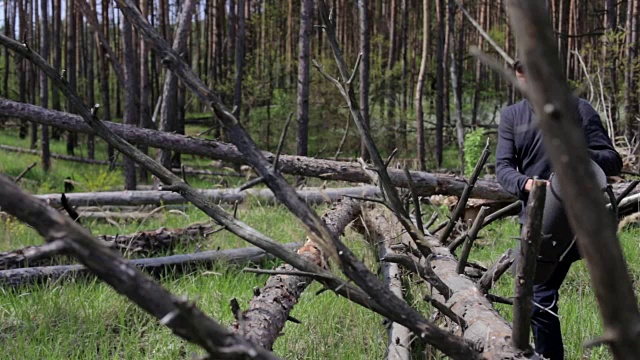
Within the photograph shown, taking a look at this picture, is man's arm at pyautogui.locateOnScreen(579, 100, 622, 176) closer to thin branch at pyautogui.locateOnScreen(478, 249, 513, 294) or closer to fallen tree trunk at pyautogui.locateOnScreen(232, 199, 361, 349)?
thin branch at pyautogui.locateOnScreen(478, 249, 513, 294)

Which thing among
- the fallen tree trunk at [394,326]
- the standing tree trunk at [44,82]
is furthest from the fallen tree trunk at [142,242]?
the standing tree trunk at [44,82]

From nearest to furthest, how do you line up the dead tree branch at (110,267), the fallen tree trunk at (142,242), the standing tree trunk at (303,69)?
the dead tree branch at (110,267)
the fallen tree trunk at (142,242)
the standing tree trunk at (303,69)

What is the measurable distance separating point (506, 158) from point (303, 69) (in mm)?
7797

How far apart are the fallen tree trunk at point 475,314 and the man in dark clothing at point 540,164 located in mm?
441

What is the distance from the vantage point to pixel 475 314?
2.23m

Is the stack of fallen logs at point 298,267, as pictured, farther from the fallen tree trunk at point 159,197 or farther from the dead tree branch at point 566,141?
the fallen tree trunk at point 159,197

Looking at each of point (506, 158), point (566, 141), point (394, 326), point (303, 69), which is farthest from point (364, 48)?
point (566, 141)

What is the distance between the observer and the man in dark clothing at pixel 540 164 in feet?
9.68

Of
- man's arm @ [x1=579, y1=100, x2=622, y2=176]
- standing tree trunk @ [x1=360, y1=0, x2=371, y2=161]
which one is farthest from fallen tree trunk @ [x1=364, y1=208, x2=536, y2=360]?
standing tree trunk @ [x1=360, y1=0, x2=371, y2=161]

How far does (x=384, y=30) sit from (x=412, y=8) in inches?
56.1

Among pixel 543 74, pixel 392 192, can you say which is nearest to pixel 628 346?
pixel 543 74

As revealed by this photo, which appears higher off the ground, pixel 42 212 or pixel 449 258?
pixel 42 212

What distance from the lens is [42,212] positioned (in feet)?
3.31

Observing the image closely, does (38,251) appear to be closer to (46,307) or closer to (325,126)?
(46,307)
